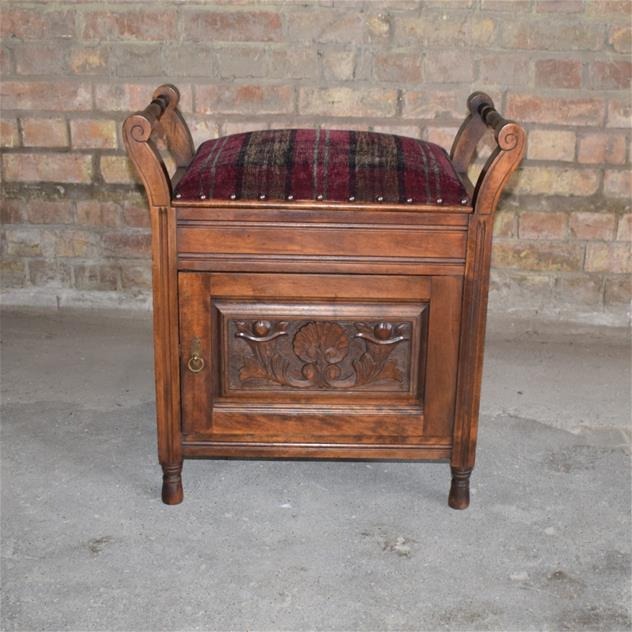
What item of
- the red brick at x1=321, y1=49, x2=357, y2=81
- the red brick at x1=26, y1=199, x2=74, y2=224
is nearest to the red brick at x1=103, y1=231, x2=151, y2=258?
the red brick at x1=26, y1=199, x2=74, y2=224

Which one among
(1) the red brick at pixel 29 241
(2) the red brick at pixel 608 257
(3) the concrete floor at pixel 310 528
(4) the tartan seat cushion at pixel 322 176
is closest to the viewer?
(3) the concrete floor at pixel 310 528

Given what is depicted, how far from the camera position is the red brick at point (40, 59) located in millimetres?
3043

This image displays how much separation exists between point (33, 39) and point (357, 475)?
5.87 ft

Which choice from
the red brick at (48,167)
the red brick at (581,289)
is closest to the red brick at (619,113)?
the red brick at (581,289)

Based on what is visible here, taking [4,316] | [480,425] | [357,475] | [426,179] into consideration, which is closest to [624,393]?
[480,425]

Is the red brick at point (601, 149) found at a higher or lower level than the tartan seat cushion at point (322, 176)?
lower

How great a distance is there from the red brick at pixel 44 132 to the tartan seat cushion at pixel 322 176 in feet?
4.12

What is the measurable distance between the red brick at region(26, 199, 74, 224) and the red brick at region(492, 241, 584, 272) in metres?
1.43

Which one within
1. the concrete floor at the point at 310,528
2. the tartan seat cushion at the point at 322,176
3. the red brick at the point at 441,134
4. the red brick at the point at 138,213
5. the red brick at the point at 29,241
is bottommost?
the concrete floor at the point at 310,528

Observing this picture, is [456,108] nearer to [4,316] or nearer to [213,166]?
[213,166]

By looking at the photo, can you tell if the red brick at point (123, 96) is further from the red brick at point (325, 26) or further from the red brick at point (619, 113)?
the red brick at point (619, 113)

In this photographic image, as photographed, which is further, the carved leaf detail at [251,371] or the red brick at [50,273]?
the red brick at [50,273]

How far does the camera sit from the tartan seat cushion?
190 cm

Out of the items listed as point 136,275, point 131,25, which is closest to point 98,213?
point 136,275
